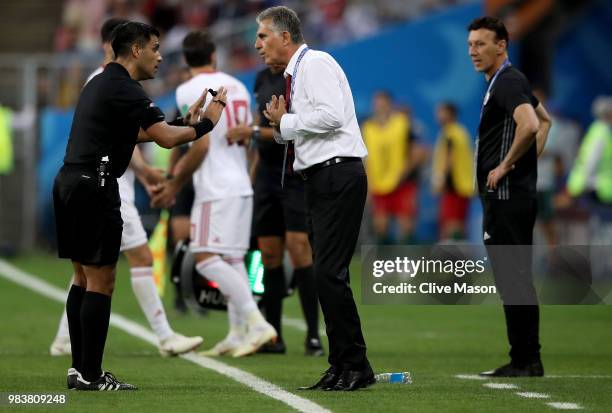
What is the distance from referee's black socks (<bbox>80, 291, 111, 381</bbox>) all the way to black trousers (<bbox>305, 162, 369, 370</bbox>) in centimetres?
130

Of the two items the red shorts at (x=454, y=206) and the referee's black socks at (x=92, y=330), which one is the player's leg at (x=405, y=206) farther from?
the referee's black socks at (x=92, y=330)

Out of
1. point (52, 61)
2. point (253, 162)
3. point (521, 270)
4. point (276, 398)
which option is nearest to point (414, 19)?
point (52, 61)

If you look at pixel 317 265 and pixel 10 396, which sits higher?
pixel 317 265

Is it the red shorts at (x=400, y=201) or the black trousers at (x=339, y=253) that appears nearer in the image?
the black trousers at (x=339, y=253)

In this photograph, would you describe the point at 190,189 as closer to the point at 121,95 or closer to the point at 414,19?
the point at 121,95

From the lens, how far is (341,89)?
345 inches

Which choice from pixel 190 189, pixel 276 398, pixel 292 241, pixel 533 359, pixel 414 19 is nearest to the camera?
pixel 276 398

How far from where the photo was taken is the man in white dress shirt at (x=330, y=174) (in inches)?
342

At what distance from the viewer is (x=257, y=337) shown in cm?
1085

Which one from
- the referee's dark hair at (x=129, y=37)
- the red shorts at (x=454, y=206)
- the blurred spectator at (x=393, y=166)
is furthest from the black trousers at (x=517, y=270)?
the blurred spectator at (x=393, y=166)

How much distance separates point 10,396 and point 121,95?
1.86 metres

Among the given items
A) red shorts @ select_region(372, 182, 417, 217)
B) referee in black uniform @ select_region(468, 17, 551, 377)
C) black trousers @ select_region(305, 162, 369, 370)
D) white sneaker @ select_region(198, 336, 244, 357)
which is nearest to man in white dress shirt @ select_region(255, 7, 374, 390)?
black trousers @ select_region(305, 162, 369, 370)

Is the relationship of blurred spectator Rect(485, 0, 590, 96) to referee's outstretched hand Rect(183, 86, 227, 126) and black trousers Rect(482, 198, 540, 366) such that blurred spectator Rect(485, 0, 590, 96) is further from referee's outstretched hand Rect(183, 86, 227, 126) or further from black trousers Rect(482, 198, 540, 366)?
referee's outstretched hand Rect(183, 86, 227, 126)

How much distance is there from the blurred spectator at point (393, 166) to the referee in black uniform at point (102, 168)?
12450mm
